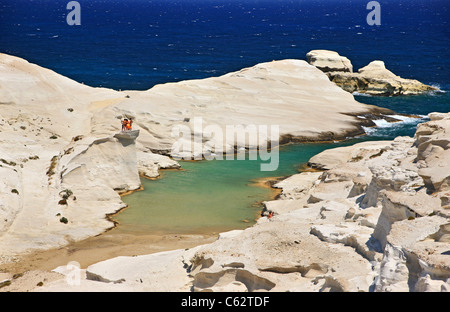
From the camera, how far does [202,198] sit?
48.2 metres

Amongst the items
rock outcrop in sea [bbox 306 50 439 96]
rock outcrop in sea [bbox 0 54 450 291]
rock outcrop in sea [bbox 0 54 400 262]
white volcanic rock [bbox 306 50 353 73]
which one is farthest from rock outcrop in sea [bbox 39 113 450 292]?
Result: white volcanic rock [bbox 306 50 353 73]

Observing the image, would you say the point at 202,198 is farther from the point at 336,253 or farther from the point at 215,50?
the point at 215,50

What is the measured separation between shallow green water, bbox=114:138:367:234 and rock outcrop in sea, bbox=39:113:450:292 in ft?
25.6

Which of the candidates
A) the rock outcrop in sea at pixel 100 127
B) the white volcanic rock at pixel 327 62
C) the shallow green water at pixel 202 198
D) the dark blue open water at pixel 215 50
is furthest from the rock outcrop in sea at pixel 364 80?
the shallow green water at pixel 202 198

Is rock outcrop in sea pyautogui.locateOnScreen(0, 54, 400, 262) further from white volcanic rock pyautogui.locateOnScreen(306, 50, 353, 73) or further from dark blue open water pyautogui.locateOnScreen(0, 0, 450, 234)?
white volcanic rock pyautogui.locateOnScreen(306, 50, 353, 73)

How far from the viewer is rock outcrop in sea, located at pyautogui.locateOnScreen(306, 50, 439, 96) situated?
90.6 metres

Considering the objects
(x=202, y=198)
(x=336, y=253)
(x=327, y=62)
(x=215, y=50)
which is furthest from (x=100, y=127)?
(x=215, y=50)

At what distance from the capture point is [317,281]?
991 inches

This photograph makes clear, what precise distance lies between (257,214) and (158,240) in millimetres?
9052

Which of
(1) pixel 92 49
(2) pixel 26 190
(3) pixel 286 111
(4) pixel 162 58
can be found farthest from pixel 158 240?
(1) pixel 92 49

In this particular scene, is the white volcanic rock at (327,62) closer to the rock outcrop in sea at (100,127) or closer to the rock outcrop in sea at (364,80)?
the rock outcrop in sea at (364,80)

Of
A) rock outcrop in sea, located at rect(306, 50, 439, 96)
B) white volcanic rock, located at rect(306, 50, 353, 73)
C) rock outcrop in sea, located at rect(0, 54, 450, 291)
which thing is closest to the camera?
rock outcrop in sea, located at rect(0, 54, 450, 291)

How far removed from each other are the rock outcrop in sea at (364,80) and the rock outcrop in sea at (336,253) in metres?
54.2

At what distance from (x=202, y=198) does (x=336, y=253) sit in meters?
21.9
